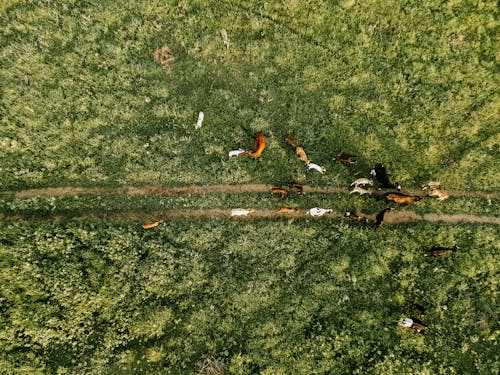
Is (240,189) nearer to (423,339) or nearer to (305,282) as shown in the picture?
(305,282)

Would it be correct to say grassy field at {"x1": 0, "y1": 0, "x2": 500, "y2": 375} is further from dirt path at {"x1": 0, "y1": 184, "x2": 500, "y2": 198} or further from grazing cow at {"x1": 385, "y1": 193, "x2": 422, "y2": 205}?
grazing cow at {"x1": 385, "y1": 193, "x2": 422, "y2": 205}

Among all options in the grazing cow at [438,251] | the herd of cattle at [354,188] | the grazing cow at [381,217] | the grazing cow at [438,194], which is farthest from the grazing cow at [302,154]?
the grazing cow at [438,251]

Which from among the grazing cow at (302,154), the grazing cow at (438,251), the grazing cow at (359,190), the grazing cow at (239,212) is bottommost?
the grazing cow at (438,251)

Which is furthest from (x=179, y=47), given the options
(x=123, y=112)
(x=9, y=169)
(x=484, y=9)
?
(x=484, y=9)

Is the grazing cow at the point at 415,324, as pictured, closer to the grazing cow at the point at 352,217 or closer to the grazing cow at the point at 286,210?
the grazing cow at the point at 352,217

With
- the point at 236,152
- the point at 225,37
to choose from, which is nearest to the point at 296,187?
the point at 236,152

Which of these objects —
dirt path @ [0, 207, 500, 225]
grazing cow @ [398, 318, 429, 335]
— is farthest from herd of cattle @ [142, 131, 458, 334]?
grazing cow @ [398, 318, 429, 335]
